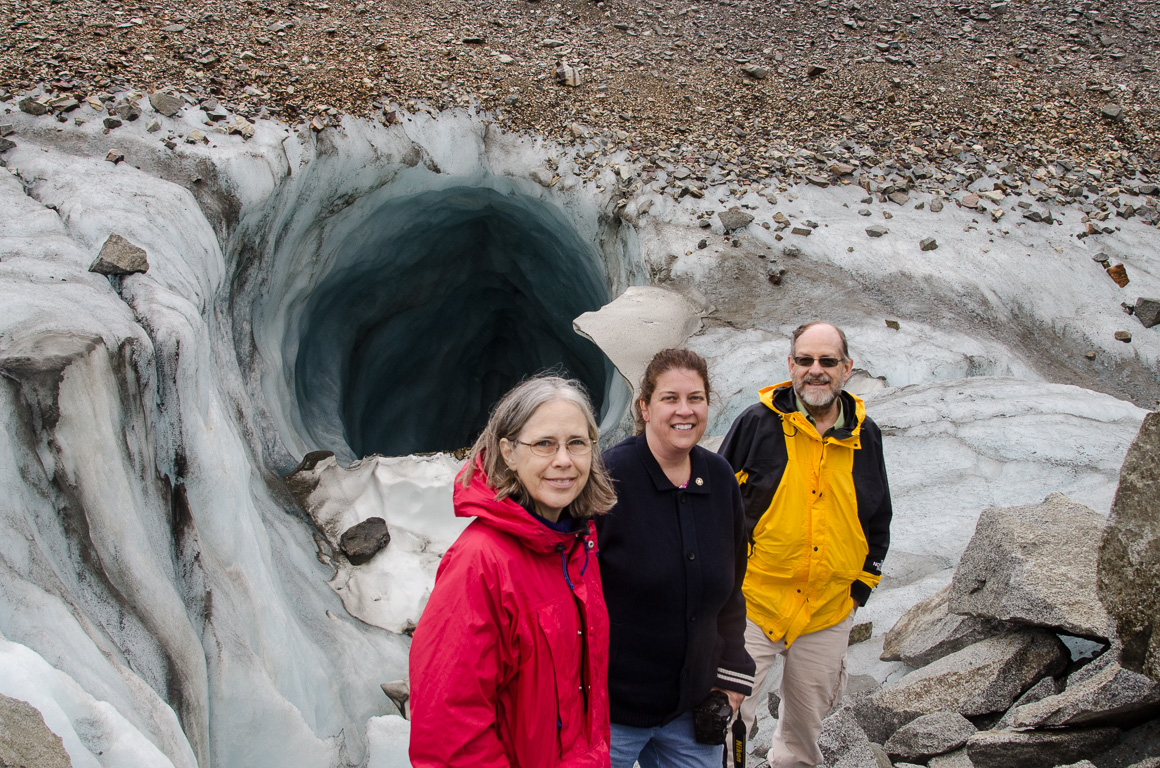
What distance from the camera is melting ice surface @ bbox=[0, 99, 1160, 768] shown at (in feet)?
8.19

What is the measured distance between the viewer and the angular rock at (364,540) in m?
5.05

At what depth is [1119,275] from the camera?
252 inches

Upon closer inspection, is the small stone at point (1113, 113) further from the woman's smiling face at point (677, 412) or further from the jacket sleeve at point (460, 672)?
the jacket sleeve at point (460, 672)

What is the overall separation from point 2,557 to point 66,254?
1.81m

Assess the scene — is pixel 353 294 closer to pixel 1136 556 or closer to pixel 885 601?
pixel 885 601

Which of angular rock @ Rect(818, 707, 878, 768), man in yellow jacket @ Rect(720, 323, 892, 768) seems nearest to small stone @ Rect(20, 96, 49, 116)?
man in yellow jacket @ Rect(720, 323, 892, 768)

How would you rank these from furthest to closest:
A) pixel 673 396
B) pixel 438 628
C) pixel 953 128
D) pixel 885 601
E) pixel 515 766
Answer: pixel 953 128
pixel 885 601
pixel 673 396
pixel 515 766
pixel 438 628

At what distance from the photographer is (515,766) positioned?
5.70 ft


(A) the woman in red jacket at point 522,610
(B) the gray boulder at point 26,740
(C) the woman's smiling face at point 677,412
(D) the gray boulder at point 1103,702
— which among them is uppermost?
(C) the woman's smiling face at point 677,412

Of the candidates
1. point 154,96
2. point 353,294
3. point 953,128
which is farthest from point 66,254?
point 953,128

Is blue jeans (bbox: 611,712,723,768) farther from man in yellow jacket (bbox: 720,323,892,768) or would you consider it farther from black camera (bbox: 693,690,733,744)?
man in yellow jacket (bbox: 720,323,892,768)

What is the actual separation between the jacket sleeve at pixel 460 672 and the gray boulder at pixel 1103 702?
6.56ft

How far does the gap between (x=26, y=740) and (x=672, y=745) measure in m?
1.50

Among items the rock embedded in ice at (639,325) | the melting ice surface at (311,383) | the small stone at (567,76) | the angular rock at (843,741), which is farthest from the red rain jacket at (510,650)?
the small stone at (567,76)
